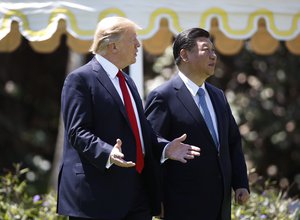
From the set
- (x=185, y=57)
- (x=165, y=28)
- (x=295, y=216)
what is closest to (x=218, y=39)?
(x=165, y=28)

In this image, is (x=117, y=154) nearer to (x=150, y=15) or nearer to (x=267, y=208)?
(x=150, y=15)

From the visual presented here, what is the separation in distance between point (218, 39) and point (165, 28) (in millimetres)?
703

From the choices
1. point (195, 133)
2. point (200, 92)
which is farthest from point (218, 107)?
point (195, 133)

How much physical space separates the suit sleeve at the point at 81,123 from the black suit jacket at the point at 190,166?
0.77 m

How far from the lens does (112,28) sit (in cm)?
492

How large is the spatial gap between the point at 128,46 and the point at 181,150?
0.67 meters

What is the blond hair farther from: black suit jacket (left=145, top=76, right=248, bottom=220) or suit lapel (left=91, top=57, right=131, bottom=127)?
black suit jacket (left=145, top=76, right=248, bottom=220)

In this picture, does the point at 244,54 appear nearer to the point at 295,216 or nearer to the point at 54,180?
the point at 54,180

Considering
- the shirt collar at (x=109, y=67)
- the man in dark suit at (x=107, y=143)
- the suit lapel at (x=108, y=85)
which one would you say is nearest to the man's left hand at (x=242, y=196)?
the man in dark suit at (x=107, y=143)

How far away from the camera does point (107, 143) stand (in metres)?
4.71

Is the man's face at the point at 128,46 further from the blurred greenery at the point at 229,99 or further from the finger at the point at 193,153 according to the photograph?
the blurred greenery at the point at 229,99

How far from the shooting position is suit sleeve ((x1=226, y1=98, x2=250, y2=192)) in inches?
219

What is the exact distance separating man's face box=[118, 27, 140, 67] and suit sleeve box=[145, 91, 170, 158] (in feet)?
1.65

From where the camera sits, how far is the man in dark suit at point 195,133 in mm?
5363
